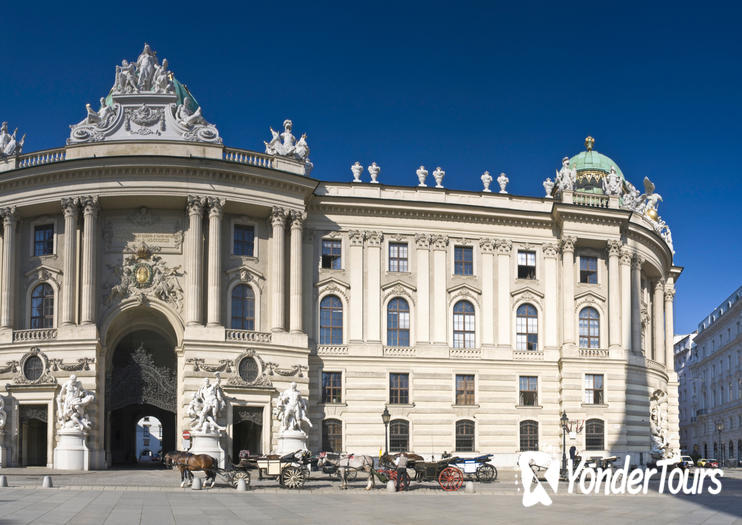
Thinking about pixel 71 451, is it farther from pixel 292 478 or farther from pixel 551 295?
pixel 551 295

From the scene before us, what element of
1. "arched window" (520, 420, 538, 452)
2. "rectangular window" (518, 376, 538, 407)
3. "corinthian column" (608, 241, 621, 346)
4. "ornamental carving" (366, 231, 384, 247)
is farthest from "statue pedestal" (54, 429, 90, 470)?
"corinthian column" (608, 241, 621, 346)

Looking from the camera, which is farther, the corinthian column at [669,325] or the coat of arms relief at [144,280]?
the corinthian column at [669,325]

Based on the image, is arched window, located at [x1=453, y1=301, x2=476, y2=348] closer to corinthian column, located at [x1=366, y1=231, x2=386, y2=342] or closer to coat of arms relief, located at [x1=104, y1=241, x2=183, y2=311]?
corinthian column, located at [x1=366, y1=231, x2=386, y2=342]

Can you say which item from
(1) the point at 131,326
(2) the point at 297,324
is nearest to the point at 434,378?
(2) the point at 297,324

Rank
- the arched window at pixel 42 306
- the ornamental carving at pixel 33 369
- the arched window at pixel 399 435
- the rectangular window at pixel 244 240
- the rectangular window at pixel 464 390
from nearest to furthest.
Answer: the ornamental carving at pixel 33 369 → the arched window at pixel 42 306 → the rectangular window at pixel 244 240 → the arched window at pixel 399 435 → the rectangular window at pixel 464 390

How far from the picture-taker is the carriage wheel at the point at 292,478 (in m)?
37.5

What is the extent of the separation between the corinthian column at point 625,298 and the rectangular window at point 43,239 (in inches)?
1415

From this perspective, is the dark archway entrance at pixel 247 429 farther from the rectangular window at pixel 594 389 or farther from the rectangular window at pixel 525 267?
the rectangular window at pixel 594 389

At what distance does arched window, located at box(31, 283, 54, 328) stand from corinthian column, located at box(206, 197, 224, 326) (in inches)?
367

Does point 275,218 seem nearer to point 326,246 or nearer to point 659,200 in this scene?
point 326,246

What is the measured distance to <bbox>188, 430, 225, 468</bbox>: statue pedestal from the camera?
49062 mm

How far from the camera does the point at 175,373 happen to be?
179 feet

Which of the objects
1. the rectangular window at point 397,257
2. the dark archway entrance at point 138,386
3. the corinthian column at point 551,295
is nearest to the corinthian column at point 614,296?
the corinthian column at point 551,295

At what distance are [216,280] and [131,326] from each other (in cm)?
697
